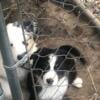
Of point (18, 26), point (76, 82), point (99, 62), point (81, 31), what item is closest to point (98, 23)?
point (81, 31)

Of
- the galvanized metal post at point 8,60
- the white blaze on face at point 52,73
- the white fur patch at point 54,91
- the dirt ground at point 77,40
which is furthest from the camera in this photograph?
the dirt ground at point 77,40

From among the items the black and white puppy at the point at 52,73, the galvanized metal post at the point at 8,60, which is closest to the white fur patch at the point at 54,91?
the black and white puppy at the point at 52,73

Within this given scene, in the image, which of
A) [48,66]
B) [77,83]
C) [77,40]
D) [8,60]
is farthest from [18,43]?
[8,60]

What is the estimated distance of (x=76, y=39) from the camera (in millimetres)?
2490

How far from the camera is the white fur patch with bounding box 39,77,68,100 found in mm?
1880

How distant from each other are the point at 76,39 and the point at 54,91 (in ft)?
2.26

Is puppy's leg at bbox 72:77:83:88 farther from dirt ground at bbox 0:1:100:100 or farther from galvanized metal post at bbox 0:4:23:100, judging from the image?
galvanized metal post at bbox 0:4:23:100

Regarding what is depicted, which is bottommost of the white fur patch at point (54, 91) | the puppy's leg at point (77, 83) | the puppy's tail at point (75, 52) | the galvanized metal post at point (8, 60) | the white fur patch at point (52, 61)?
the puppy's leg at point (77, 83)

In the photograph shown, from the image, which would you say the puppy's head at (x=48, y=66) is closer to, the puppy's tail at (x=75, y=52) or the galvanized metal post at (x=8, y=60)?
the puppy's tail at (x=75, y=52)

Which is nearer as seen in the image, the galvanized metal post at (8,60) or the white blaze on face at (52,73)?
the galvanized metal post at (8,60)

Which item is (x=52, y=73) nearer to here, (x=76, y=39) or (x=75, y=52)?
(x=75, y=52)

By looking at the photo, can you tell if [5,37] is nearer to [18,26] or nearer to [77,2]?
[18,26]

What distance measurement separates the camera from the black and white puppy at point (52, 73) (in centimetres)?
175

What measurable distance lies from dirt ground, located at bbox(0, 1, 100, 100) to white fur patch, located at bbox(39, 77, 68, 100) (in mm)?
112
